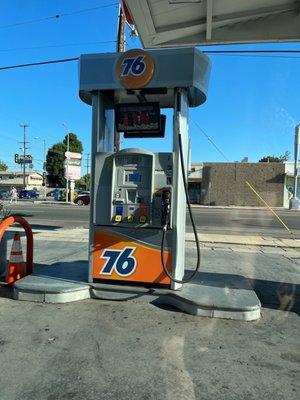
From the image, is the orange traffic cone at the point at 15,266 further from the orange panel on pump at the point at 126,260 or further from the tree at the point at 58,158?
the tree at the point at 58,158

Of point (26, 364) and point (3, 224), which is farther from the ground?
point (3, 224)

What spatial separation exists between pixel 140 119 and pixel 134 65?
0.90m

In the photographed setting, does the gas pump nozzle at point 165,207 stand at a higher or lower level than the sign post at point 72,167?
lower

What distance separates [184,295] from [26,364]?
97.0 inches

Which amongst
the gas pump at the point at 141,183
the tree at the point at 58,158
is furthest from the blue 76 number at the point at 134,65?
the tree at the point at 58,158

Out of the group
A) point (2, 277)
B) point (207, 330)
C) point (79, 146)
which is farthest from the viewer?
point (79, 146)

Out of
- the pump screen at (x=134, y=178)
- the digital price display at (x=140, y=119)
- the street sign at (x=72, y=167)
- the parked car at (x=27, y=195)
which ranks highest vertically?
the street sign at (x=72, y=167)

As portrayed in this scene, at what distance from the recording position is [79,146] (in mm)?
88312

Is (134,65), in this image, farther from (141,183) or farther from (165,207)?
(165,207)

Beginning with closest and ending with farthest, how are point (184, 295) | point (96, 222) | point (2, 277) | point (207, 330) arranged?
point (207, 330) → point (184, 295) → point (96, 222) → point (2, 277)

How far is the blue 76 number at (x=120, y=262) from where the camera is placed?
6508mm

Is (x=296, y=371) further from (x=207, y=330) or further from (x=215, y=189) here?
(x=215, y=189)

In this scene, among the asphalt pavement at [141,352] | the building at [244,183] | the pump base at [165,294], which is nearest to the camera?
the asphalt pavement at [141,352]

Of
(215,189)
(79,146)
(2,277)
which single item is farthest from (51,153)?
(2,277)
